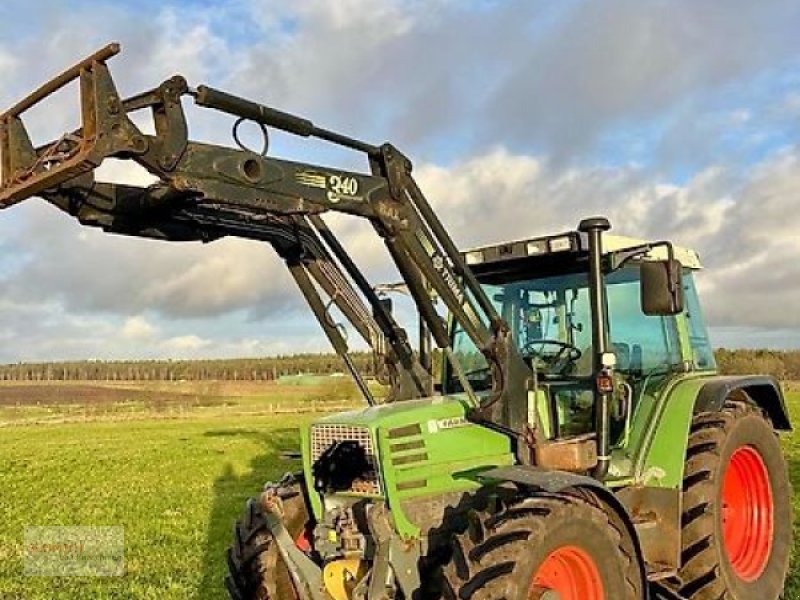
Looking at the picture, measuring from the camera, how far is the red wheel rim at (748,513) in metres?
7.32

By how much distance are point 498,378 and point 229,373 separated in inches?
4261

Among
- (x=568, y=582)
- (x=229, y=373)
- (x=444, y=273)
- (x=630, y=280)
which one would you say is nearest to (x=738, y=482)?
(x=630, y=280)

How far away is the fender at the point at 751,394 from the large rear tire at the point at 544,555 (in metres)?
1.59

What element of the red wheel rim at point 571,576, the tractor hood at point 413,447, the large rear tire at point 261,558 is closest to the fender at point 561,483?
the tractor hood at point 413,447

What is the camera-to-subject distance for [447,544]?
18.4 ft

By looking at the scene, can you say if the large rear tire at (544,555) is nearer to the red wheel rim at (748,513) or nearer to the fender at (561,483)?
the fender at (561,483)

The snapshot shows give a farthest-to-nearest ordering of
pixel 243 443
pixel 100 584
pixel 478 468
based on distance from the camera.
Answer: pixel 243 443, pixel 100 584, pixel 478 468

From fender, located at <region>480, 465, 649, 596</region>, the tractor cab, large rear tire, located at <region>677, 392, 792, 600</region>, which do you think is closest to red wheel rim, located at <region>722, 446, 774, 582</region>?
large rear tire, located at <region>677, 392, 792, 600</region>

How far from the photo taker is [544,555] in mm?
4961

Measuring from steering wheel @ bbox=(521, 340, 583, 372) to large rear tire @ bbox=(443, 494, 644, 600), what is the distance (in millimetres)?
1454

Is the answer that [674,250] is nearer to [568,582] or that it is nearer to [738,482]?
[738,482]

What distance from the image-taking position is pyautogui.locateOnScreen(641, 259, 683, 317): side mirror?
577 cm

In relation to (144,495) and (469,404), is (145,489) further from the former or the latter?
(469,404)

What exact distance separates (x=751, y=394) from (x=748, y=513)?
955mm
